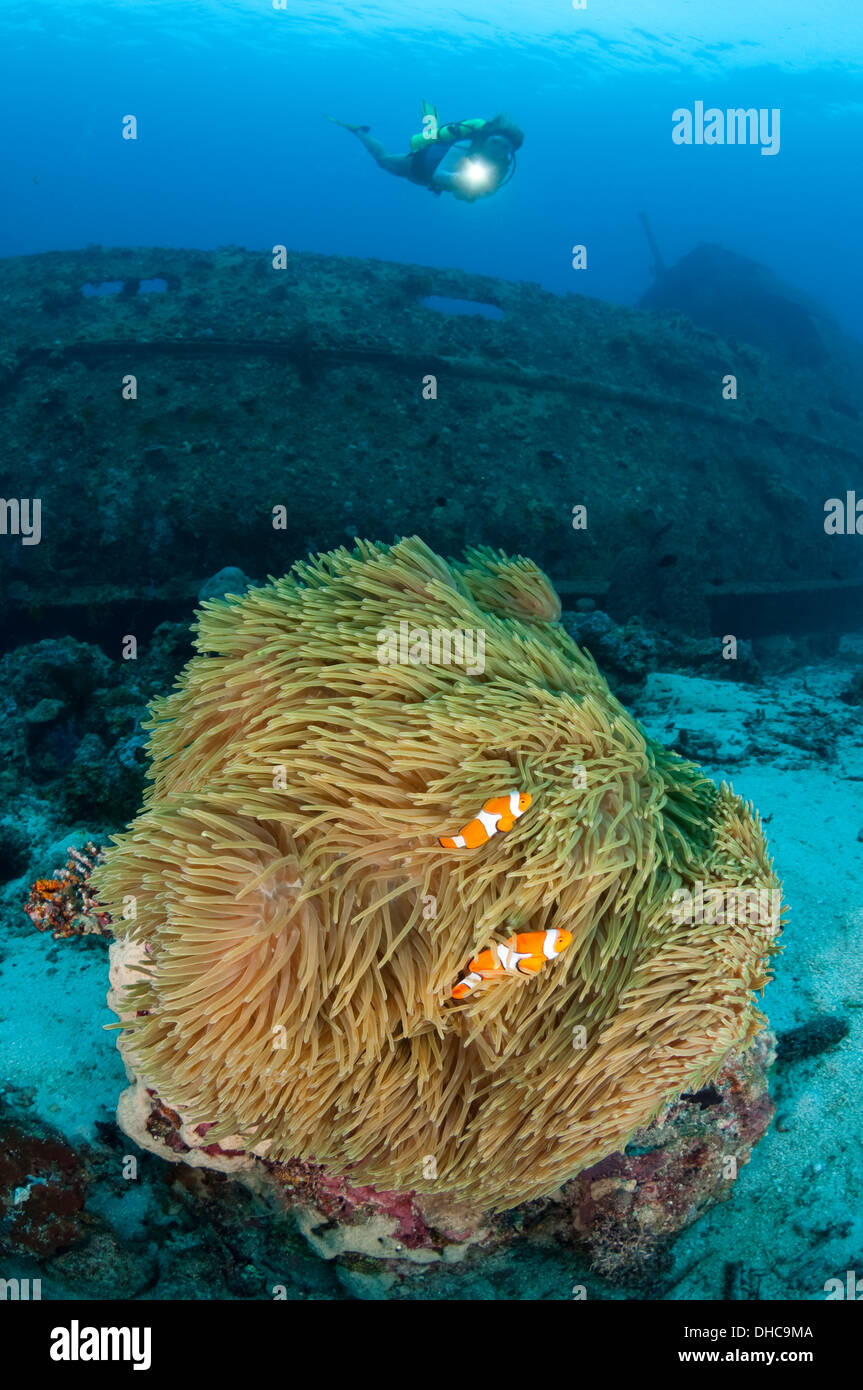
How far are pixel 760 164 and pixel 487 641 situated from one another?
4061 inches

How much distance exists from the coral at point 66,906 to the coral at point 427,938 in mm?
1792

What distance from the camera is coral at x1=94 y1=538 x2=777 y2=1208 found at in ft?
6.83

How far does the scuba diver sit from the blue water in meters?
23.6

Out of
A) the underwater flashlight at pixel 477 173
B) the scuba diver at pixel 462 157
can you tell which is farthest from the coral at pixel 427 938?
the underwater flashlight at pixel 477 173

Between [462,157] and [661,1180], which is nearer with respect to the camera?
[661,1180]

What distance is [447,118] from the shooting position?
77500 mm

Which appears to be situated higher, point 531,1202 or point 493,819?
point 493,819

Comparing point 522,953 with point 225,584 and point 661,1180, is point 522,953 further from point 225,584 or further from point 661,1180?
point 225,584

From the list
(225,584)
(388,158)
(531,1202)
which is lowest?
(531,1202)

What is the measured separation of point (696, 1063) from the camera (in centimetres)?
205

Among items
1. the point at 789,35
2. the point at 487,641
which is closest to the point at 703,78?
the point at 789,35

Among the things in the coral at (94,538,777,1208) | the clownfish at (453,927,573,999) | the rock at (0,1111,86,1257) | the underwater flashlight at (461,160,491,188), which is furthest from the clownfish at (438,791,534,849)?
the underwater flashlight at (461,160,491,188)

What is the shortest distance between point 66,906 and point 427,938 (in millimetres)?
2792

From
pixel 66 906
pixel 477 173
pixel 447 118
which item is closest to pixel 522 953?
pixel 66 906
